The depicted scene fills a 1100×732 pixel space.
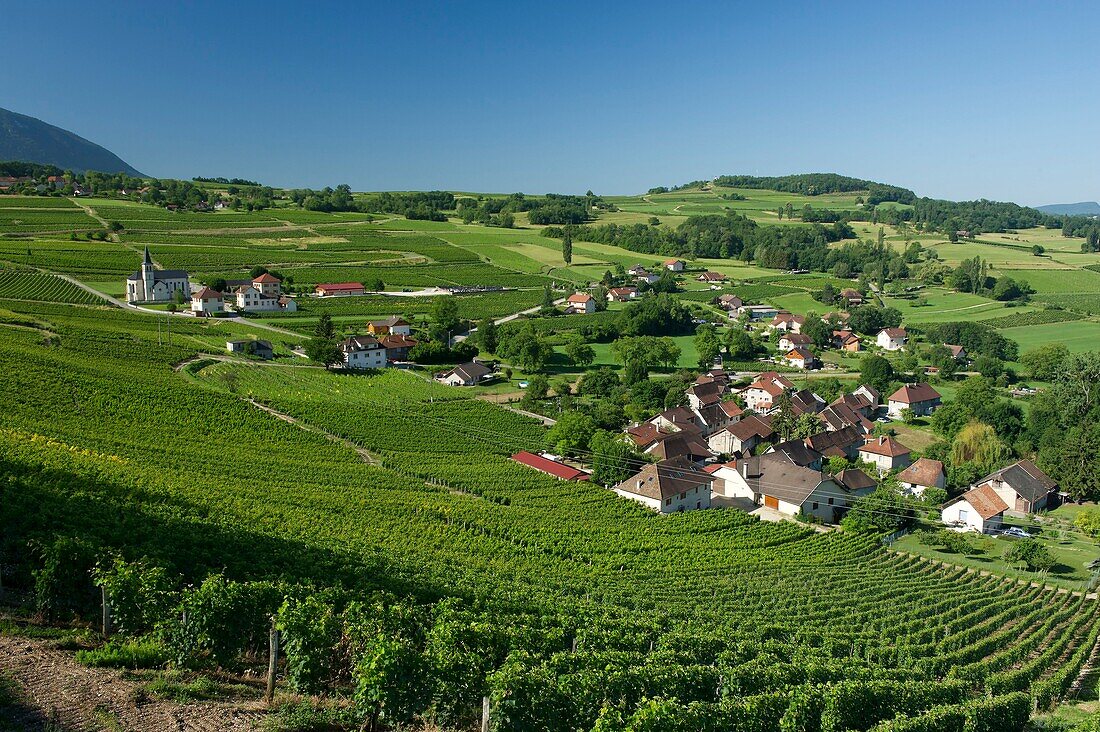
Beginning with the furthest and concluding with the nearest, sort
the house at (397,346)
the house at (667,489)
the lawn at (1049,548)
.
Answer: the house at (397,346) < the house at (667,489) < the lawn at (1049,548)

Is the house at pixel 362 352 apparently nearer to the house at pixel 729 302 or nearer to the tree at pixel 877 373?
the tree at pixel 877 373

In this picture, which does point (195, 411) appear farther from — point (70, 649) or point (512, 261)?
point (512, 261)

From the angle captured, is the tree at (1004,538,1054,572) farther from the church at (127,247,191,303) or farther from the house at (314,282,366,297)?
the church at (127,247,191,303)

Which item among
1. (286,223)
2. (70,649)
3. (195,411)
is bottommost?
(195,411)

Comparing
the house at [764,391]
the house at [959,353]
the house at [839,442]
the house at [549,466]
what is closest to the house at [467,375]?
the house at [549,466]

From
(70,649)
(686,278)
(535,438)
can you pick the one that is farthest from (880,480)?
(686,278)

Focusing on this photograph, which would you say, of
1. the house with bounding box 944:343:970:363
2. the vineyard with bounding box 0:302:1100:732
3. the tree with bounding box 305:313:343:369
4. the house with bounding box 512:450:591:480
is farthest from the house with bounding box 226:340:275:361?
the house with bounding box 944:343:970:363

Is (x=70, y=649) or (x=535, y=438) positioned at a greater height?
(x=70, y=649)

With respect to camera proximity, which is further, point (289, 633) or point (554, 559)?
point (554, 559)
